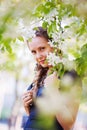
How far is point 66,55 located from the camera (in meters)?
1.49

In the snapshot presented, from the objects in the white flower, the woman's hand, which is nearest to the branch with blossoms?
the white flower

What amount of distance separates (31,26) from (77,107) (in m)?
0.41

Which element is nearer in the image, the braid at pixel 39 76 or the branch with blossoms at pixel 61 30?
the branch with blossoms at pixel 61 30

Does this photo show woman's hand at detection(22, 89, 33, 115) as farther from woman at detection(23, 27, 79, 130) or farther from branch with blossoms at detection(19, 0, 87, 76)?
branch with blossoms at detection(19, 0, 87, 76)

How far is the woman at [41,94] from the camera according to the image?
1581 mm

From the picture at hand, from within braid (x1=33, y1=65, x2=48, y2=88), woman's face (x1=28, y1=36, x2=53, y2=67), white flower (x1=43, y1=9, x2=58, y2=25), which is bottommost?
braid (x1=33, y1=65, x2=48, y2=88)

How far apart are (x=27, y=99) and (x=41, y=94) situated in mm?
76

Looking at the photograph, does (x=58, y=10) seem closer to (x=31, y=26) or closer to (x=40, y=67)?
(x=31, y=26)

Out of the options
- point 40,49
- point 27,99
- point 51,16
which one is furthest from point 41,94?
point 51,16

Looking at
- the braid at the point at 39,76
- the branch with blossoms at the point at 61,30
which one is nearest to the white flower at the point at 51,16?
the branch with blossoms at the point at 61,30

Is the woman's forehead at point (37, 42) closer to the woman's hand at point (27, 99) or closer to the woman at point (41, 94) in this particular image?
the woman at point (41, 94)

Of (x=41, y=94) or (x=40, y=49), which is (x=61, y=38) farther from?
(x=41, y=94)

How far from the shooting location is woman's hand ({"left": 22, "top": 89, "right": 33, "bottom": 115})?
5.35 feet

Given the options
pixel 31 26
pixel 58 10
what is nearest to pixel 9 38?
pixel 31 26
